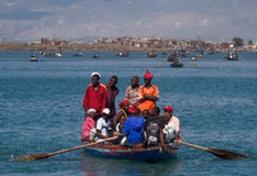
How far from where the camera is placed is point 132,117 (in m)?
26.8

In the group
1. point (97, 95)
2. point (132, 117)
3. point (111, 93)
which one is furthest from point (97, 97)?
point (132, 117)

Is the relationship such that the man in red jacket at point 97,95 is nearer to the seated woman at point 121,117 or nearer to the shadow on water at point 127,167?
the seated woman at point 121,117

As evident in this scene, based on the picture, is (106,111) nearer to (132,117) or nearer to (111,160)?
(111,160)

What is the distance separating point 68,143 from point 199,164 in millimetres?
6146

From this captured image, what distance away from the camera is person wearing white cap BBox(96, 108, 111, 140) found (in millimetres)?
28547

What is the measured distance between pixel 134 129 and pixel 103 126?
2.06m

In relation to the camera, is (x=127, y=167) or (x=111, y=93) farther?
(x=111, y=93)

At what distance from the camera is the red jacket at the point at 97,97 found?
2856cm

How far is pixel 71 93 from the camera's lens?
66.1m


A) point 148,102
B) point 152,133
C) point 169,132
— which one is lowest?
point 169,132

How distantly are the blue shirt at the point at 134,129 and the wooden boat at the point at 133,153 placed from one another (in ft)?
0.96

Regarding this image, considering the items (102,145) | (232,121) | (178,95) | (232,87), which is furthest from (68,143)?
(232,87)

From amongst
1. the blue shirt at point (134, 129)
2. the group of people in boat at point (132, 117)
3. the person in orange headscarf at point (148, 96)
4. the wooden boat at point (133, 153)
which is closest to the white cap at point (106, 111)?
the group of people in boat at point (132, 117)

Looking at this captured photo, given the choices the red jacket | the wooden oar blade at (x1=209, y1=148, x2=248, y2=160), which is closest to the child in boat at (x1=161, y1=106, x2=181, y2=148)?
the wooden oar blade at (x1=209, y1=148, x2=248, y2=160)
